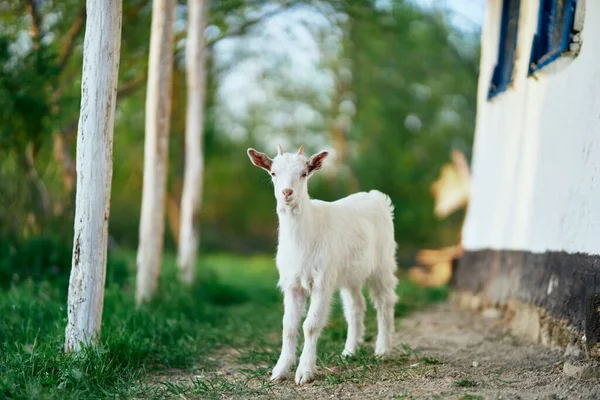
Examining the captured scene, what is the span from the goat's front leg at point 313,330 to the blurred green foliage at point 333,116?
18.5 feet

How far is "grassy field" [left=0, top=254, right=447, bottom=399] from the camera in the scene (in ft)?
15.7

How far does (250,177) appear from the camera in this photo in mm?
23812

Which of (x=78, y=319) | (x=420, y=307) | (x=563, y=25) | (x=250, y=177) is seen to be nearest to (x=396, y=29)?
(x=420, y=307)

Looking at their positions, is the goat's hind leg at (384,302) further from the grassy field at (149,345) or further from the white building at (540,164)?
the white building at (540,164)

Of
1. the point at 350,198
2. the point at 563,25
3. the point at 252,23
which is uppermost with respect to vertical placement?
the point at 252,23

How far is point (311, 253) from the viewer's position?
536 centimetres

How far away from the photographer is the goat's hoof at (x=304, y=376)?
5.09 metres

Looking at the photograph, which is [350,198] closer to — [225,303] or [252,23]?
[225,303]

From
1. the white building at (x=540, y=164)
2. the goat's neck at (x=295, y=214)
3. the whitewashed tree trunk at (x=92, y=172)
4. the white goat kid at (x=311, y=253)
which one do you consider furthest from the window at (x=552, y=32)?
the whitewashed tree trunk at (x=92, y=172)

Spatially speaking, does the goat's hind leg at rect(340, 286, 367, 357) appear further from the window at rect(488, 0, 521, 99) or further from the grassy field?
the window at rect(488, 0, 521, 99)

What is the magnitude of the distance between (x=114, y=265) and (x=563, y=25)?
21.9 feet

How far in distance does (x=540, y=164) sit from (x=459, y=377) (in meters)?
2.73

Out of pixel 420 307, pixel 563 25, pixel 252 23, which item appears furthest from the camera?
pixel 252 23

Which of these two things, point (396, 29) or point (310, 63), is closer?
point (396, 29)
